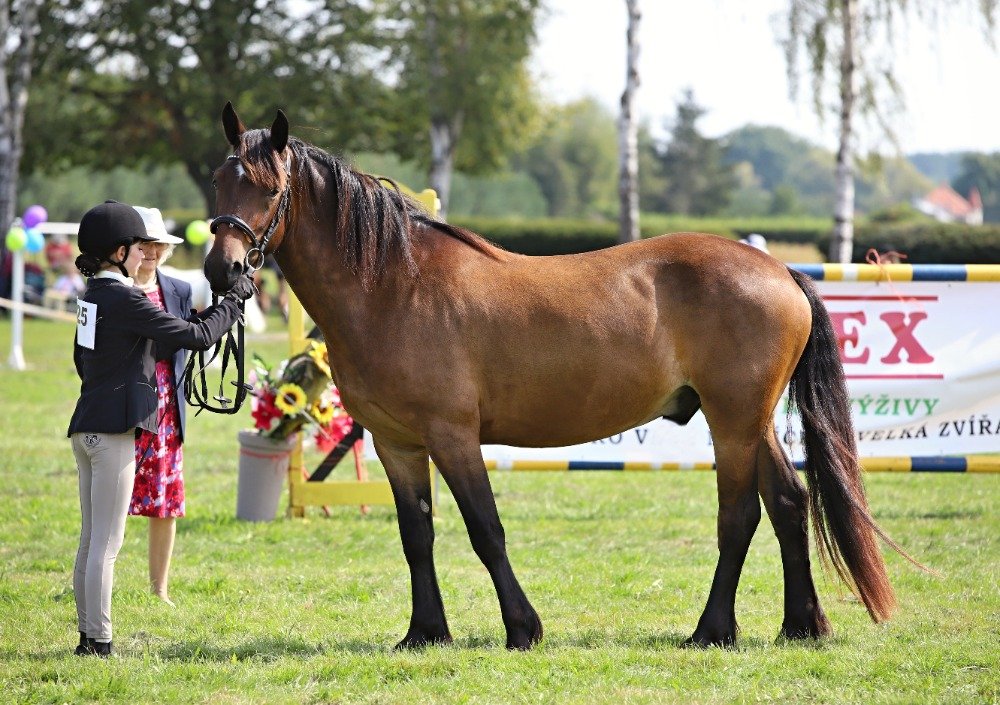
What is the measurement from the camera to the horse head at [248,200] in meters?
3.91

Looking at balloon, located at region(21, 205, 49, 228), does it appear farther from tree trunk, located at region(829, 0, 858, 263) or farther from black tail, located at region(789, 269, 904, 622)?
black tail, located at region(789, 269, 904, 622)

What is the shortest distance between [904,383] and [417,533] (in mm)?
3942

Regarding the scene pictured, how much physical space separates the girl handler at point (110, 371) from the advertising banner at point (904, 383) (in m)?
3.06

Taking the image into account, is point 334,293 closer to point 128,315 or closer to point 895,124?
point 128,315

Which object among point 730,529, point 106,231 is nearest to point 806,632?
point 730,529

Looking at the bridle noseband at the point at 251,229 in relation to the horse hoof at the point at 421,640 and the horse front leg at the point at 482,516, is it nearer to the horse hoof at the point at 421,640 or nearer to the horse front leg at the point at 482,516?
the horse front leg at the point at 482,516

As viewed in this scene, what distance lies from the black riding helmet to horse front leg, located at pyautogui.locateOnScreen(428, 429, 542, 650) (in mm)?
1427

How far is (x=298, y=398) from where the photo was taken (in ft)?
22.7

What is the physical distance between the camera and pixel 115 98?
2744cm

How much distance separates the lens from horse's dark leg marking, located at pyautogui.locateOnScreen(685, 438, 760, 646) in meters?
4.44

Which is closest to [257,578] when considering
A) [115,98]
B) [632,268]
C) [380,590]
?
[380,590]

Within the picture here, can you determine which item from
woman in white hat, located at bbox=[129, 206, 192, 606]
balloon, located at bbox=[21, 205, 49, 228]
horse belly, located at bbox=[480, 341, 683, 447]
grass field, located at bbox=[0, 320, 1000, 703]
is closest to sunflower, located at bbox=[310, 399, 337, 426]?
grass field, located at bbox=[0, 320, 1000, 703]

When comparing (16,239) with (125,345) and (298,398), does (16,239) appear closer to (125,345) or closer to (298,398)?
(298,398)

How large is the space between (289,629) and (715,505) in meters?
3.70
